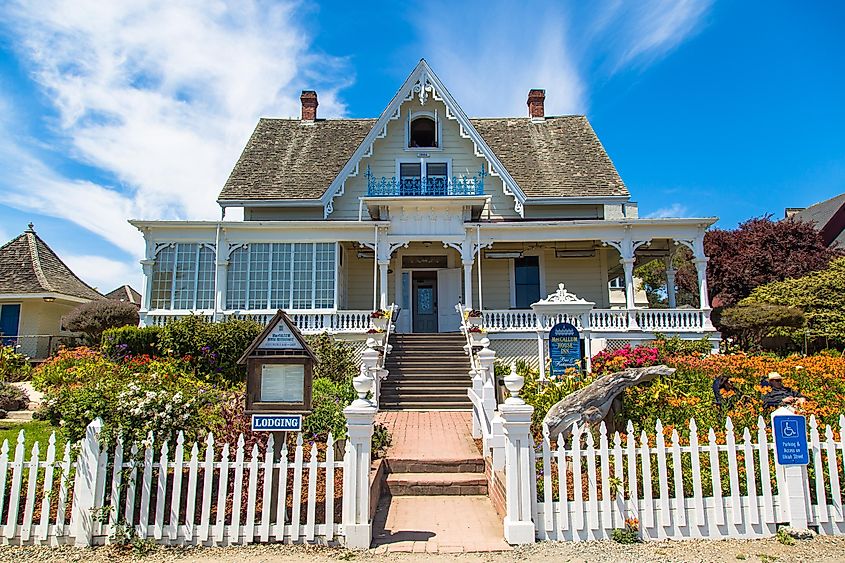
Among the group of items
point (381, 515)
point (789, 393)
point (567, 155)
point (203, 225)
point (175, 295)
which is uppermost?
point (567, 155)

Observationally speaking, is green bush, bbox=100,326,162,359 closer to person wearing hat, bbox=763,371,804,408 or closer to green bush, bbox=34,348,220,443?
green bush, bbox=34,348,220,443

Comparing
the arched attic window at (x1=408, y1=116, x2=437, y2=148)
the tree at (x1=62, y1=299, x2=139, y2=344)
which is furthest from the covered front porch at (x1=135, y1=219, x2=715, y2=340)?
the arched attic window at (x1=408, y1=116, x2=437, y2=148)

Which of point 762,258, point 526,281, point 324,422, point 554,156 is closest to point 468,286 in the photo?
point 526,281

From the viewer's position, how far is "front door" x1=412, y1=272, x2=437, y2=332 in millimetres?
20625

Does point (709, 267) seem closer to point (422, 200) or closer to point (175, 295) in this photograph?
point (422, 200)

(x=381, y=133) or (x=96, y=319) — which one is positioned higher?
(x=381, y=133)

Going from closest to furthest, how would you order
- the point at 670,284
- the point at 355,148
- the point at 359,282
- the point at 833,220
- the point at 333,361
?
1. the point at 333,361
2. the point at 670,284
3. the point at 359,282
4. the point at 355,148
5. the point at 833,220

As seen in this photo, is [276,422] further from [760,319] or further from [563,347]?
[760,319]

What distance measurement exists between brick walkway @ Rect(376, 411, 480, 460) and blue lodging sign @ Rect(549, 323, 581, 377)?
135 inches

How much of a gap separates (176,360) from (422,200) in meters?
8.92

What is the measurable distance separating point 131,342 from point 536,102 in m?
20.1

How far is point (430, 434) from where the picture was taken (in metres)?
9.66

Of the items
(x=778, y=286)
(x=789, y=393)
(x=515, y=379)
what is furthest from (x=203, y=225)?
(x=778, y=286)

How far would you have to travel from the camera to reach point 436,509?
6359 mm
